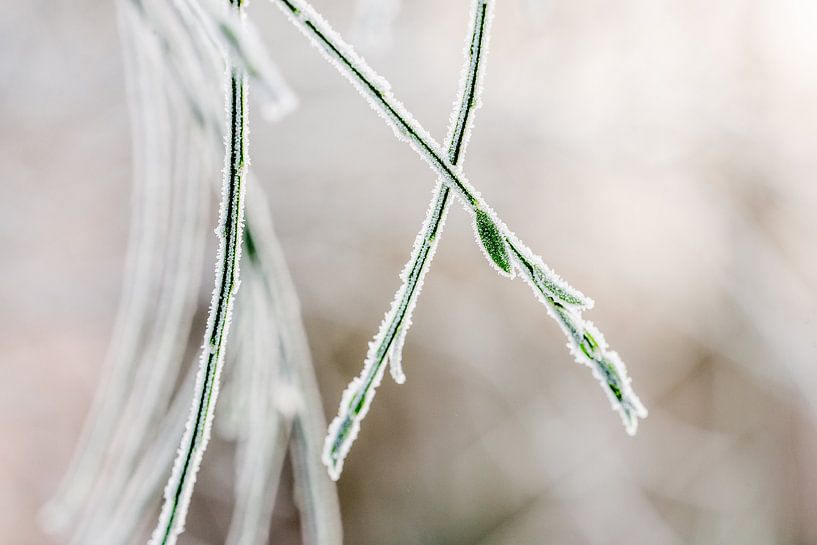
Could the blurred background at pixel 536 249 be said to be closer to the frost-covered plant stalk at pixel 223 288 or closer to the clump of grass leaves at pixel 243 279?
the clump of grass leaves at pixel 243 279

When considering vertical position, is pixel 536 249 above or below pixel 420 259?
Answer: below

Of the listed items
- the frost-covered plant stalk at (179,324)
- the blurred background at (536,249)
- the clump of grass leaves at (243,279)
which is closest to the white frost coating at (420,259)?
the clump of grass leaves at (243,279)

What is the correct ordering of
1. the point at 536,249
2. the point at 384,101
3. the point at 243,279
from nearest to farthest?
the point at 384,101, the point at 243,279, the point at 536,249

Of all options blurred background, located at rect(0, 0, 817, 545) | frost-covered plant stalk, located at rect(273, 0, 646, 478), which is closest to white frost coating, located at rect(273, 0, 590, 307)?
frost-covered plant stalk, located at rect(273, 0, 646, 478)

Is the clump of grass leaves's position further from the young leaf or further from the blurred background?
the blurred background

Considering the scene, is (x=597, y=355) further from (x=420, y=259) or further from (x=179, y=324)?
(x=179, y=324)

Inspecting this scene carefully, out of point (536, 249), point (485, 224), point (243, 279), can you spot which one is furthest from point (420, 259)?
point (536, 249)

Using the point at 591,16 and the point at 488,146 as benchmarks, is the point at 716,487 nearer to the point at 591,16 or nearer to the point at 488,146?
the point at 488,146
